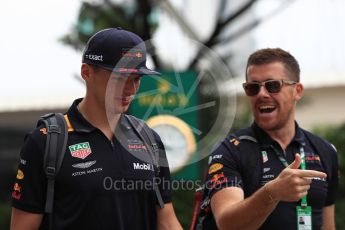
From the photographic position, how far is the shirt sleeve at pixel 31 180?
11.7 feet

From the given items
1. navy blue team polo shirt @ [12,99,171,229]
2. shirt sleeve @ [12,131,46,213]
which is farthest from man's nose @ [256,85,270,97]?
shirt sleeve @ [12,131,46,213]

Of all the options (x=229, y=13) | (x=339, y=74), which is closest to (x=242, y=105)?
(x=229, y=13)

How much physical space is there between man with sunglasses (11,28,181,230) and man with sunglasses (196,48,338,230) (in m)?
0.46

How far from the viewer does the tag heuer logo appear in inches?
144

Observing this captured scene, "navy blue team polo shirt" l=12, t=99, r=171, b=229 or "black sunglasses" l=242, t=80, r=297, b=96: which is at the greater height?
"black sunglasses" l=242, t=80, r=297, b=96

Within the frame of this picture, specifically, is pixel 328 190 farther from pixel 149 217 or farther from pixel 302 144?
pixel 149 217

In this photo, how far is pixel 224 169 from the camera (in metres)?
4.29

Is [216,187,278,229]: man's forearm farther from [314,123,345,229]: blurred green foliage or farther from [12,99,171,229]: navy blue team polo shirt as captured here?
[314,123,345,229]: blurred green foliage

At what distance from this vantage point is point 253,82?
14.8ft

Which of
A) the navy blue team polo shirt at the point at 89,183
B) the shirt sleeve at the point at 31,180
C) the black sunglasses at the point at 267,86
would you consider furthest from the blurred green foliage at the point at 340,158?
the shirt sleeve at the point at 31,180

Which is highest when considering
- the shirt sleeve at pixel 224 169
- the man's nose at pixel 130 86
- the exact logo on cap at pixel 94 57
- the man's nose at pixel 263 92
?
the exact logo on cap at pixel 94 57

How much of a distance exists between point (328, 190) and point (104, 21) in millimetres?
6925

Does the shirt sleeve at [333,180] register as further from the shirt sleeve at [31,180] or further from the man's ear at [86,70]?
the shirt sleeve at [31,180]

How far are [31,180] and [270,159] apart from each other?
5.25ft
